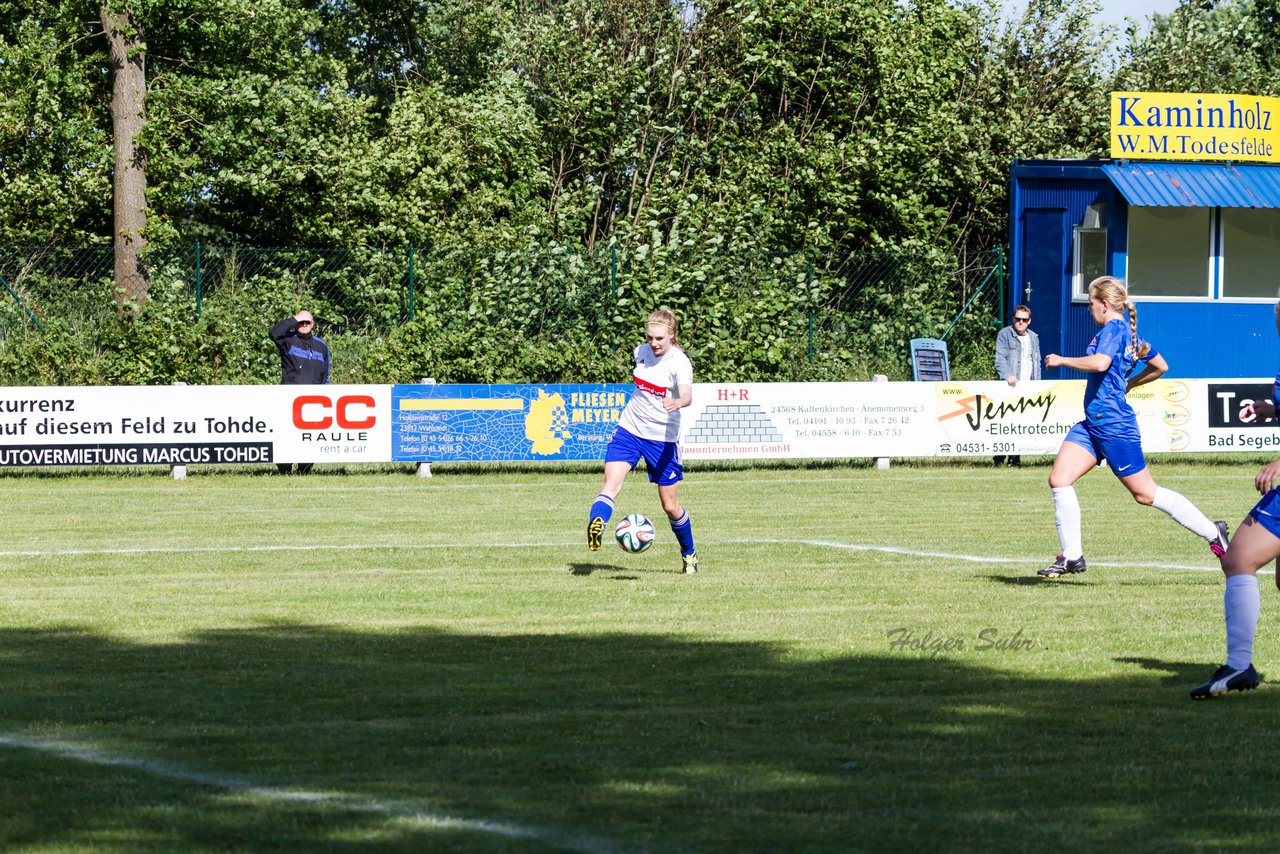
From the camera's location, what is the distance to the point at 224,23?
31.5 meters

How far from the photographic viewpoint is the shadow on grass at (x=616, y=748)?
18.3 ft

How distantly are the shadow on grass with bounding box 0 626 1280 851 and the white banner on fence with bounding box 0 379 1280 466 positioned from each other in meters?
13.6

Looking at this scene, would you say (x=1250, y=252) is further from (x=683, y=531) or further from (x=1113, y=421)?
(x=683, y=531)

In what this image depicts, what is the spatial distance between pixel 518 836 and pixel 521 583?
263 inches

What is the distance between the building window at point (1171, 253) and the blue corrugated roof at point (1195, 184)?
0.80 metres

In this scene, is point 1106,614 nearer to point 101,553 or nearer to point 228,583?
point 228,583

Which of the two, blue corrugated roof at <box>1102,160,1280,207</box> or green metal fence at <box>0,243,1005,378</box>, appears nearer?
green metal fence at <box>0,243,1005,378</box>

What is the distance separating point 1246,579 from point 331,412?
1677 centimetres

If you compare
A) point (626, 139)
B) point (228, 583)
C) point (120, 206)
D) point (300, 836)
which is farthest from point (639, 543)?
point (626, 139)

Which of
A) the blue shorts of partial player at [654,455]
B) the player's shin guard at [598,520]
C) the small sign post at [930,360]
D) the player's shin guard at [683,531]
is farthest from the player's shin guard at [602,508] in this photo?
the small sign post at [930,360]

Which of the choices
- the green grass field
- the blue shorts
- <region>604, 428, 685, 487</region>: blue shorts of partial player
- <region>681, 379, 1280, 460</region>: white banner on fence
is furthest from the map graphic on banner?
the blue shorts

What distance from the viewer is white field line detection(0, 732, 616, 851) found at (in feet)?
17.9

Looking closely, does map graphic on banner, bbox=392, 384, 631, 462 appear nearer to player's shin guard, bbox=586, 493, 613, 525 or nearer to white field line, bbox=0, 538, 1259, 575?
white field line, bbox=0, 538, 1259, 575

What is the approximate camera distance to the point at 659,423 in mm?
12695
